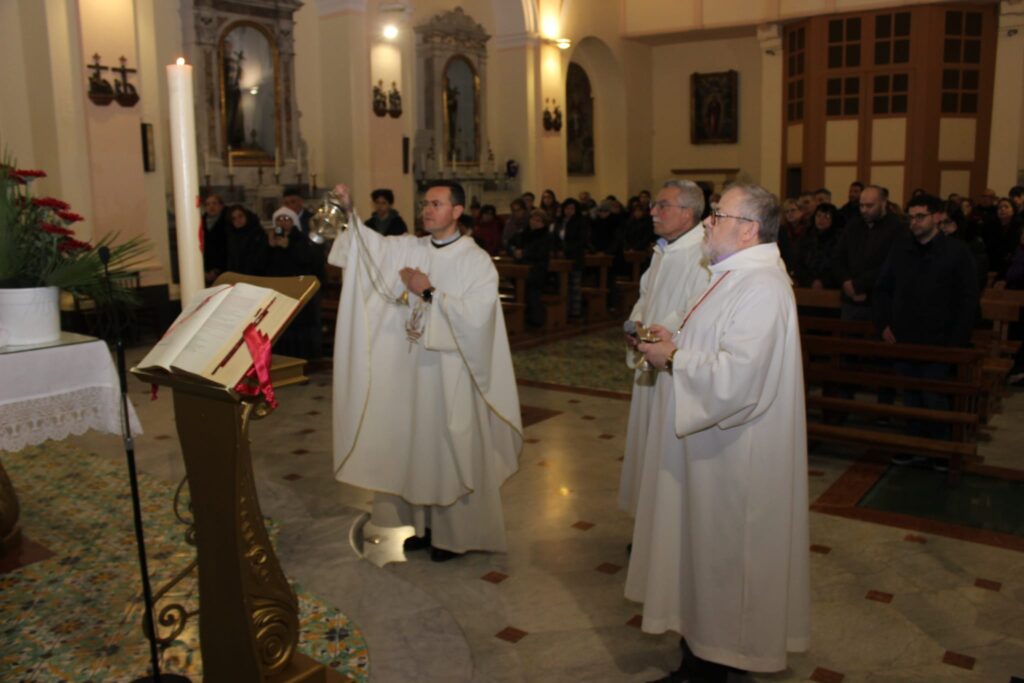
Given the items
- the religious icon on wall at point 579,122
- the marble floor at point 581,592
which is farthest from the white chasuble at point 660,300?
the religious icon on wall at point 579,122

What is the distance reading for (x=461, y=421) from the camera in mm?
4203

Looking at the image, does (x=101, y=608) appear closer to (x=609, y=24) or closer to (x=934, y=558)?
(x=934, y=558)

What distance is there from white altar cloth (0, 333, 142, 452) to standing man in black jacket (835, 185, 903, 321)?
526 cm

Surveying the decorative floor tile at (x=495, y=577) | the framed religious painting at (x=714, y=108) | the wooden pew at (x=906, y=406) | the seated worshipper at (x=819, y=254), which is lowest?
the decorative floor tile at (x=495, y=577)

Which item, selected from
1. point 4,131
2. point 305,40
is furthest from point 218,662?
point 305,40

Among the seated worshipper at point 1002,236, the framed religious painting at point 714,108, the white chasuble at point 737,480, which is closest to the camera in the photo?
the white chasuble at point 737,480

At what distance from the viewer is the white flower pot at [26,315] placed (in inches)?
140

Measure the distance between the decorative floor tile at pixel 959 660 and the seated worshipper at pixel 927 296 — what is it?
2470mm

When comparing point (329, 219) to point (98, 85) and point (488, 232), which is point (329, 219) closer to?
point (98, 85)

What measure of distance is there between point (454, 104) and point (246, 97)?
4.26 metres

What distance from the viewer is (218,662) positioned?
2738 mm

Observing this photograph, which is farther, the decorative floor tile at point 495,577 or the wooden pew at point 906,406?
the wooden pew at point 906,406

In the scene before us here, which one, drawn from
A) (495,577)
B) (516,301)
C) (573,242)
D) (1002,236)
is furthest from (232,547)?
(1002,236)

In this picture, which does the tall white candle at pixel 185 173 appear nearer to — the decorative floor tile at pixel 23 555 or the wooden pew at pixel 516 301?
the decorative floor tile at pixel 23 555
